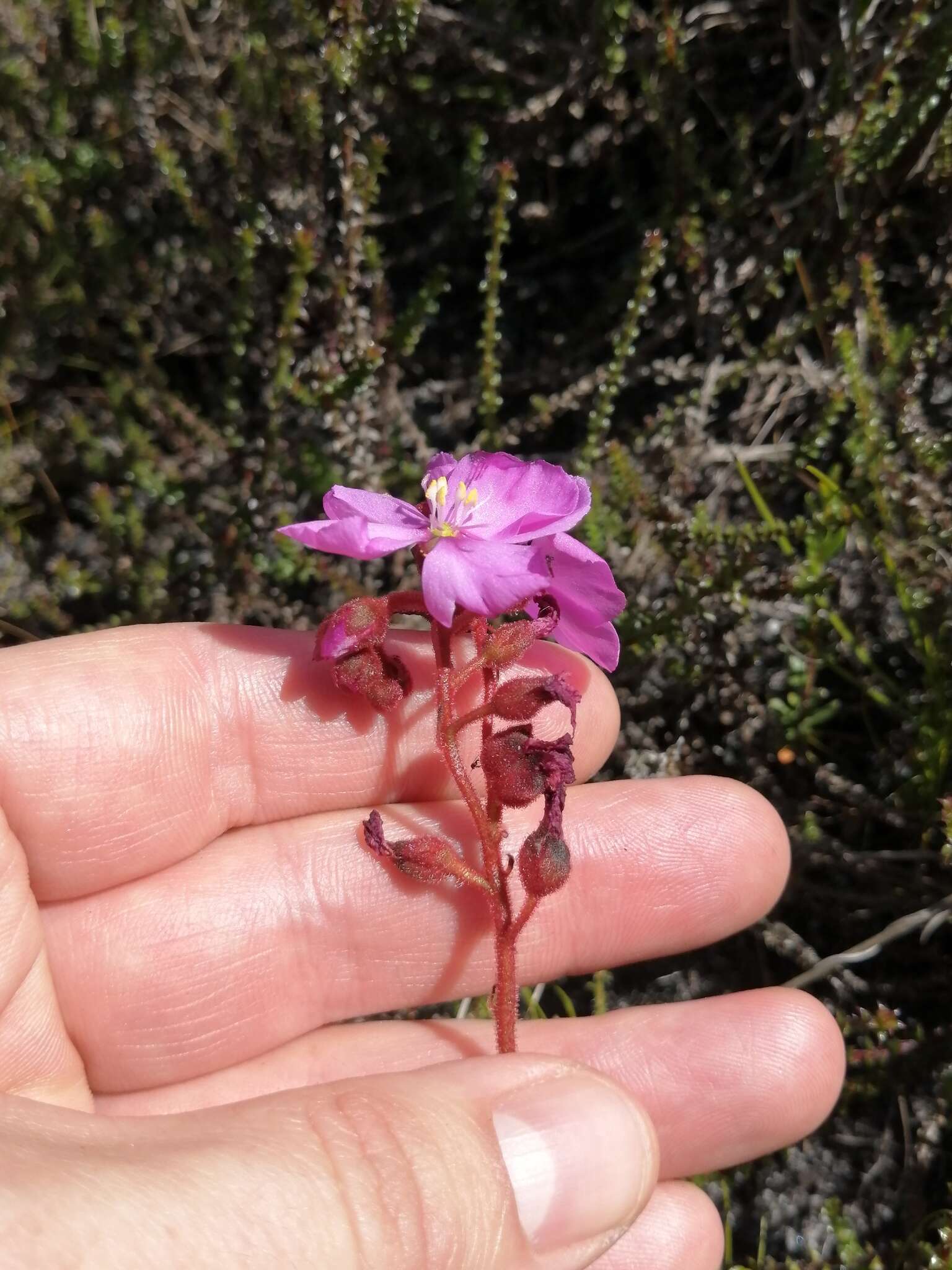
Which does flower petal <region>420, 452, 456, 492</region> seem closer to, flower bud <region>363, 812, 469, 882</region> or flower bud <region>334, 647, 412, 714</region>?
flower bud <region>334, 647, 412, 714</region>

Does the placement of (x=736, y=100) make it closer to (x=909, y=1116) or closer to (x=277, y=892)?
(x=277, y=892)

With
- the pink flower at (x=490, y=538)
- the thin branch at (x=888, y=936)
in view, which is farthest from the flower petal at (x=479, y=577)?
the thin branch at (x=888, y=936)

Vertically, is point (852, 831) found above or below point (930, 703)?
below

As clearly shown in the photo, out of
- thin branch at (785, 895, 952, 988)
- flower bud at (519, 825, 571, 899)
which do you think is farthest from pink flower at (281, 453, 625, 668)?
thin branch at (785, 895, 952, 988)

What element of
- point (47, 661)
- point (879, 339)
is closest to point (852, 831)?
point (879, 339)

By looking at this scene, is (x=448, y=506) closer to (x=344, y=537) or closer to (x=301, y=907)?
(x=344, y=537)

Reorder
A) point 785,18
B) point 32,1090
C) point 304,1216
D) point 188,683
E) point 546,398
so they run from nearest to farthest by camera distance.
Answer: point 304,1216, point 32,1090, point 188,683, point 785,18, point 546,398

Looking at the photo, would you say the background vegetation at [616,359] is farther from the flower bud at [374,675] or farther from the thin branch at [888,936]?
the flower bud at [374,675]
